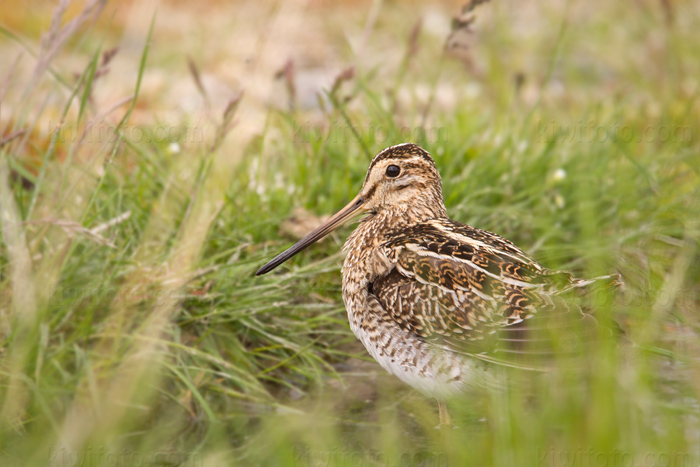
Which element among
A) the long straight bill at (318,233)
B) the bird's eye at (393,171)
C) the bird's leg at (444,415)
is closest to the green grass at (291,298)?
the bird's leg at (444,415)

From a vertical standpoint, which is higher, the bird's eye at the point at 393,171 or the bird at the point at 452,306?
the bird's eye at the point at 393,171

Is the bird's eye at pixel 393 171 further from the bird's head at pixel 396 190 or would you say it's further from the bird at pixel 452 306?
the bird at pixel 452 306

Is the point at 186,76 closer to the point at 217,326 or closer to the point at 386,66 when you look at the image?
the point at 386,66

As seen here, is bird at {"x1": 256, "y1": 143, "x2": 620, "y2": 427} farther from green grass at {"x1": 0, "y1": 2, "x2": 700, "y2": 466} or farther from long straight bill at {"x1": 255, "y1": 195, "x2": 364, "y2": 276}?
green grass at {"x1": 0, "y1": 2, "x2": 700, "y2": 466}

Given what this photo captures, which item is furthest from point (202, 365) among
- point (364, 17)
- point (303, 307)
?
point (364, 17)

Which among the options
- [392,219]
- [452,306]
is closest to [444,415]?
[452,306]

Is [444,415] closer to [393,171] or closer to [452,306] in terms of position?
[452,306]
